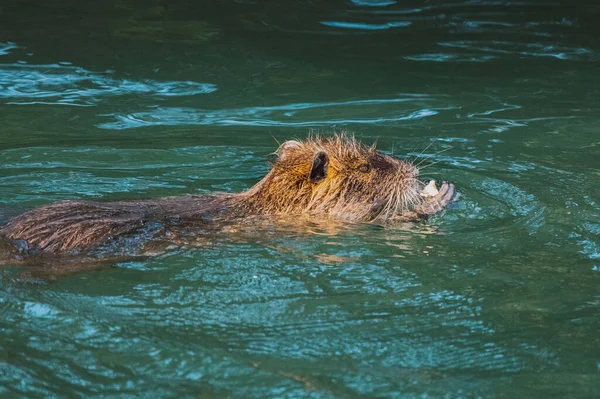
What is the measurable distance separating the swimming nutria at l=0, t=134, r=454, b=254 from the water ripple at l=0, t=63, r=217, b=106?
8.41ft

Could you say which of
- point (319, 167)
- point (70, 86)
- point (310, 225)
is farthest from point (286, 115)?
point (310, 225)

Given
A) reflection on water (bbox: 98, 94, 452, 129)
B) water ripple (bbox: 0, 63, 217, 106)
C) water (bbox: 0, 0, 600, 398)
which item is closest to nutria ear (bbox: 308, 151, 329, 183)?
water (bbox: 0, 0, 600, 398)

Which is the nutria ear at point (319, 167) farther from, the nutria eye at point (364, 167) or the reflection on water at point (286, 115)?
the reflection on water at point (286, 115)

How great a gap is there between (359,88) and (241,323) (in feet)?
14.5

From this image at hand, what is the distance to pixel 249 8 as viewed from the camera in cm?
973

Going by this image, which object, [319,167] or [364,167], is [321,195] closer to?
[319,167]

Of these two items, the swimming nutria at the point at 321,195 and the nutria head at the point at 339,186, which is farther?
the nutria head at the point at 339,186

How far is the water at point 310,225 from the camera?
11.5ft

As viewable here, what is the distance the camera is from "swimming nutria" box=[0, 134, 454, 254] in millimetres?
4988

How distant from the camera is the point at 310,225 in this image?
5.13 metres

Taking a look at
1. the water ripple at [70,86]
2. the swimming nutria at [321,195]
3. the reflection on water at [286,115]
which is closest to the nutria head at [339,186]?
the swimming nutria at [321,195]

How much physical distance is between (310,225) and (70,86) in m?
3.58

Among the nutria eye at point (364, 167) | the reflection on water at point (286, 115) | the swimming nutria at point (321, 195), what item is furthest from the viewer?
the reflection on water at point (286, 115)

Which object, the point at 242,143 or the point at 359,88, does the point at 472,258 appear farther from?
the point at 359,88
